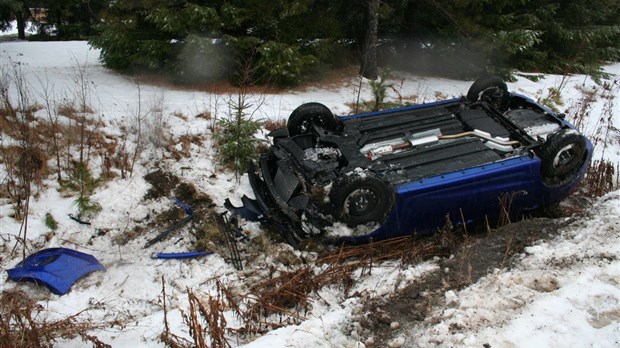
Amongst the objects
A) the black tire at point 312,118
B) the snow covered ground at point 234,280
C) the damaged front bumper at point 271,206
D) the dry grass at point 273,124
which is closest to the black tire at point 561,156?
the snow covered ground at point 234,280

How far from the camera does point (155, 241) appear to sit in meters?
5.27

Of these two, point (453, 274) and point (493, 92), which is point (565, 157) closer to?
point (493, 92)

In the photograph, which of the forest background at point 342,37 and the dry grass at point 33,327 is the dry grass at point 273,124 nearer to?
the forest background at point 342,37

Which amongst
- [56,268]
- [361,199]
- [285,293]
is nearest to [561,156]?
[361,199]

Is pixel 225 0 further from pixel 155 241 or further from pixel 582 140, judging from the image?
pixel 582 140

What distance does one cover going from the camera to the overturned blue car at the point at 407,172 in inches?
191

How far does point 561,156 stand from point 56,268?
17.6 feet

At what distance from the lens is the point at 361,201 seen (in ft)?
15.7

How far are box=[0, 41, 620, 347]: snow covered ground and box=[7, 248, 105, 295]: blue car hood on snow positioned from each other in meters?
0.09

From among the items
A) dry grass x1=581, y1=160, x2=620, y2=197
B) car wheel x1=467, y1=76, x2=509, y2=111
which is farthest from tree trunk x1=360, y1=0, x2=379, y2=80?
dry grass x1=581, y1=160, x2=620, y2=197

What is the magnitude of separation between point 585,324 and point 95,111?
671 centimetres

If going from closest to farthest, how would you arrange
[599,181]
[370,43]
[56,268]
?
[56,268] → [599,181] → [370,43]

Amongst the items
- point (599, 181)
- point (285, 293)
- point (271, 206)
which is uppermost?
point (599, 181)

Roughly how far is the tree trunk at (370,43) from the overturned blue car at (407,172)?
3.82 m
